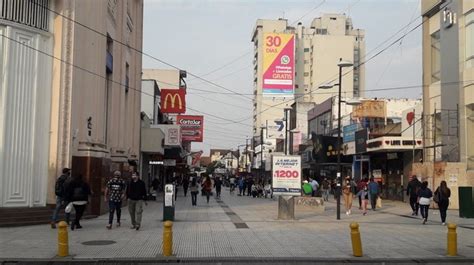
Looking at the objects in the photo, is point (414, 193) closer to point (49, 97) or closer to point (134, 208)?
point (134, 208)

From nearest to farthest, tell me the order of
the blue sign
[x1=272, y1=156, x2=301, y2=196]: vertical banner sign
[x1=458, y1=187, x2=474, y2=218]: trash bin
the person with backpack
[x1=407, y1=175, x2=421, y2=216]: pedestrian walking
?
the person with backpack
[x1=272, y1=156, x2=301, y2=196]: vertical banner sign
[x1=458, y1=187, x2=474, y2=218]: trash bin
[x1=407, y1=175, x2=421, y2=216]: pedestrian walking
the blue sign

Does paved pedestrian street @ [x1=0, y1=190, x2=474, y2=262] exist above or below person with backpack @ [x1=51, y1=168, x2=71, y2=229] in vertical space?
Answer: below

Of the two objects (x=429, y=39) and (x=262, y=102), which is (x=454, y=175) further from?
(x=262, y=102)

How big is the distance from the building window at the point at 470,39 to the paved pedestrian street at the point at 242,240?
10636mm

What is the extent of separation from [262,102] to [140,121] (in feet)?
267

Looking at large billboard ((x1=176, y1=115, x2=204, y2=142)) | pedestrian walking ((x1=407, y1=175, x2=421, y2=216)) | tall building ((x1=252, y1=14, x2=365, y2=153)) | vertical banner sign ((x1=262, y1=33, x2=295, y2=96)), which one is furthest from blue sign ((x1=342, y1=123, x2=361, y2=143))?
tall building ((x1=252, y1=14, x2=365, y2=153))

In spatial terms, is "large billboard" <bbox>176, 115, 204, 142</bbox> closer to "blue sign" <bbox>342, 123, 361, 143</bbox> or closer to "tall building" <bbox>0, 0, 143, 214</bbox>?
"blue sign" <bbox>342, 123, 361, 143</bbox>

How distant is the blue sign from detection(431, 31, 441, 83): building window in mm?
9432

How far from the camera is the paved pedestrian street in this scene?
38.1ft

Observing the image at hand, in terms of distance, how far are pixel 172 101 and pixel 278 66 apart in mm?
9848

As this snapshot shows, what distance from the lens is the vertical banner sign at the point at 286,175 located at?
819 inches

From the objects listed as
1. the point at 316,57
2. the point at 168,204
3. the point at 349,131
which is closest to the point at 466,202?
the point at 168,204

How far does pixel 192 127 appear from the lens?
49.3 m

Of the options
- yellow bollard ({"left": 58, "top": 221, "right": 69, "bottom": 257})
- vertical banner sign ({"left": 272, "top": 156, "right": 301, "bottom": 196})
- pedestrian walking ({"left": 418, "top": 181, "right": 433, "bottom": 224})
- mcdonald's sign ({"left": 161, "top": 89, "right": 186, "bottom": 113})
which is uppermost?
mcdonald's sign ({"left": 161, "top": 89, "right": 186, "bottom": 113})
